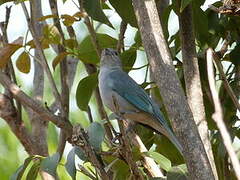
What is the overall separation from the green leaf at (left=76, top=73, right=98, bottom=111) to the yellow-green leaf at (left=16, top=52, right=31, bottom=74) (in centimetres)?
47

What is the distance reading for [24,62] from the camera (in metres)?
3.45

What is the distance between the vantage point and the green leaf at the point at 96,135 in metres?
2.29

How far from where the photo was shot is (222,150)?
8.79 feet

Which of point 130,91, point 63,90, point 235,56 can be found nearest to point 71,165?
point 63,90

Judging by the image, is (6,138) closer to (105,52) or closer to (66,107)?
(105,52)

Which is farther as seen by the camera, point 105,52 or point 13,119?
point 105,52

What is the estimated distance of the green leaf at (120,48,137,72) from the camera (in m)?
3.21

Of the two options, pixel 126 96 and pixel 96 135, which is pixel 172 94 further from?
pixel 126 96

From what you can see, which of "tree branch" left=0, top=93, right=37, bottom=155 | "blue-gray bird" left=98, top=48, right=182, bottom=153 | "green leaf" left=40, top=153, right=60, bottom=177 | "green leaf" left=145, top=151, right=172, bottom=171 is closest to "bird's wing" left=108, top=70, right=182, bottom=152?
"blue-gray bird" left=98, top=48, right=182, bottom=153

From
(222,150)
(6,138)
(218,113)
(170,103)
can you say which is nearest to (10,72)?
(222,150)

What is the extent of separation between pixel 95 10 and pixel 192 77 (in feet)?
1.83

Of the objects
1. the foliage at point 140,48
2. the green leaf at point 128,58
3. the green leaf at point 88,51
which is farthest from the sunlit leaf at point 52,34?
the green leaf at point 128,58

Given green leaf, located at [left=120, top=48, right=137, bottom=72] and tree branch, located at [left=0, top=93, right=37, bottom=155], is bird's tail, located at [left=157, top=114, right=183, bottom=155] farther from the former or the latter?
tree branch, located at [left=0, top=93, right=37, bottom=155]

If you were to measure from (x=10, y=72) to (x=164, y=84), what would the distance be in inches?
53.0
